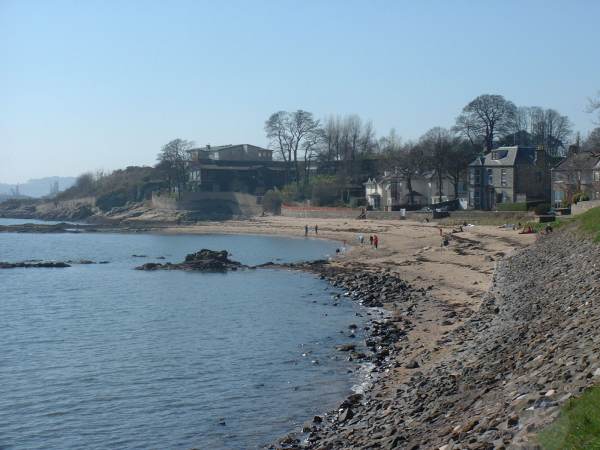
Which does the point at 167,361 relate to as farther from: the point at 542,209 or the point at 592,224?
the point at 542,209

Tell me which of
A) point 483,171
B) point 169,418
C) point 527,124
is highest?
point 527,124

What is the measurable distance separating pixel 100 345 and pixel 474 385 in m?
17.9

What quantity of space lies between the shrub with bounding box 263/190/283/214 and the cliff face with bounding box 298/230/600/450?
7859cm

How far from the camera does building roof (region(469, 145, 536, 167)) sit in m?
75.2

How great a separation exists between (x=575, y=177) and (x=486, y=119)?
24.6 meters

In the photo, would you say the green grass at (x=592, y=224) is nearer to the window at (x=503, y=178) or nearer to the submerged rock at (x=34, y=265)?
the window at (x=503, y=178)

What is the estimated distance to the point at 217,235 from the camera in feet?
309

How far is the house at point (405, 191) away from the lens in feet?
286

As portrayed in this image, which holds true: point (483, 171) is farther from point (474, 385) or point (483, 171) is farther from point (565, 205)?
point (474, 385)

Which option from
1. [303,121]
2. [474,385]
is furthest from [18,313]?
[303,121]

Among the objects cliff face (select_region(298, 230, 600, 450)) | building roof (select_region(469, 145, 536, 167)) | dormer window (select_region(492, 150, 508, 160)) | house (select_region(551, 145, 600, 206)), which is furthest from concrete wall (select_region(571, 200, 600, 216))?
cliff face (select_region(298, 230, 600, 450))

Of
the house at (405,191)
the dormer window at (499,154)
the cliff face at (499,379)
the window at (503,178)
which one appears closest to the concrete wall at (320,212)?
the house at (405,191)

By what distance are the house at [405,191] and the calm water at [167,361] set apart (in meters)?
38.7

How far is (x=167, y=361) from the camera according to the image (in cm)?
2625
